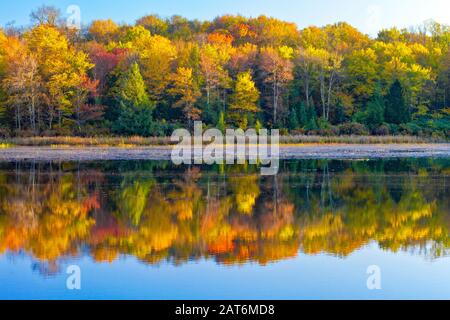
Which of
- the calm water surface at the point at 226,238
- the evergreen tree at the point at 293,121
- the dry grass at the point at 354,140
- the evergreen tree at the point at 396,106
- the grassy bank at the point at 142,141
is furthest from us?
the evergreen tree at the point at 396,106

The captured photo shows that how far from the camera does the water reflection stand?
13750mm

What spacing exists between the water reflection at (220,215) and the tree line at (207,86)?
2833cm

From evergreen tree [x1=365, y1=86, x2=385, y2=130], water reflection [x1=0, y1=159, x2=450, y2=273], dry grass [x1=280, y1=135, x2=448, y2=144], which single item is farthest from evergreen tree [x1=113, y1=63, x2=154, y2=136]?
water reflection [x1=0, y1=159, x2=450, y2=273]

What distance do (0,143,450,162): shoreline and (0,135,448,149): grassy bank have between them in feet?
5.30

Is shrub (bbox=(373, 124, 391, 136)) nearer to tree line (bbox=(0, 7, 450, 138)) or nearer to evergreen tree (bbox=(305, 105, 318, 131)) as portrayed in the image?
tree line (bbox=(0, 7, 450, 138))

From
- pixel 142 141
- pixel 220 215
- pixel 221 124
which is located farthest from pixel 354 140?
pixel 220 215

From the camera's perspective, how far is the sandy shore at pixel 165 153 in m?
41.0

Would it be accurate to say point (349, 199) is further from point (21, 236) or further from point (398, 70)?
point (398, 70)

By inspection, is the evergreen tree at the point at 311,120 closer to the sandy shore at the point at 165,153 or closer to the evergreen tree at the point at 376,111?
the evergreen tree at the point at 376,111

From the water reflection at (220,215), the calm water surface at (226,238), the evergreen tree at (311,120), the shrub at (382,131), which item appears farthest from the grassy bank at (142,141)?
the calm water surface at (226,238)

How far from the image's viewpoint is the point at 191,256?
13117 millimetres

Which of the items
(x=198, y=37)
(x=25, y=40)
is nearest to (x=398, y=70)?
(x=198, y=37)

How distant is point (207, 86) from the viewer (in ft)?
203
